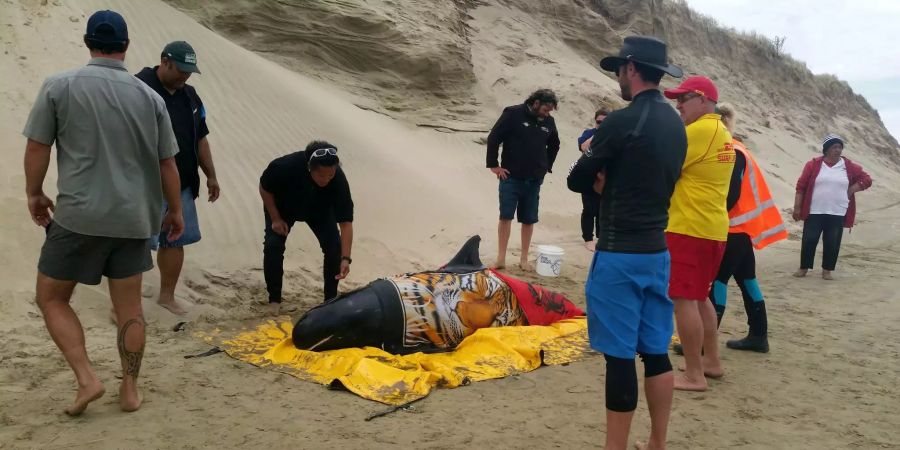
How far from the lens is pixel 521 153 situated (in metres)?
7.21

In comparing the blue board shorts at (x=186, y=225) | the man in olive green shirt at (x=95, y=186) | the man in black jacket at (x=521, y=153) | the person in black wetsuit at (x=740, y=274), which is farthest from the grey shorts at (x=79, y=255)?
the man in black jacket at (x=521, y=153)

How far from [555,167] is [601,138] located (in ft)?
33.8

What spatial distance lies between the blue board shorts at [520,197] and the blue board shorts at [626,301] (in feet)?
14.2

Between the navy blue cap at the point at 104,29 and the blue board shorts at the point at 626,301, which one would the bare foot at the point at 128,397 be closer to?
the navy blue cap at the point at 104,29

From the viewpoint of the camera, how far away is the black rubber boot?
15.9 feet

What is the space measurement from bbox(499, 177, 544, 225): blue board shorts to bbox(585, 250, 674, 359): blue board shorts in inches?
171

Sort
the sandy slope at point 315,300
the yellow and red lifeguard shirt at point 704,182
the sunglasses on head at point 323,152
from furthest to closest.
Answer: the sunglasses on head at point 323,152
the yellow and red lifeguard shirt at point 704,182
the sandy slope at point 315,300

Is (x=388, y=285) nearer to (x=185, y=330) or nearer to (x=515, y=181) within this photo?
(x=185, y=330)

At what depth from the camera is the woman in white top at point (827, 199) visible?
790 centimetres

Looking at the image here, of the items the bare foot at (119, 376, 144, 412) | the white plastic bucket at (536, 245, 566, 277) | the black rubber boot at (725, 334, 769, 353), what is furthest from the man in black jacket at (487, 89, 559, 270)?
the bare foot at (119, 376, 144, 412)

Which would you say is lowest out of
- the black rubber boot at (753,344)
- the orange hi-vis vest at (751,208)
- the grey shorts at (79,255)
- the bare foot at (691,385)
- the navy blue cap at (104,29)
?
the bare foot at (691,385)

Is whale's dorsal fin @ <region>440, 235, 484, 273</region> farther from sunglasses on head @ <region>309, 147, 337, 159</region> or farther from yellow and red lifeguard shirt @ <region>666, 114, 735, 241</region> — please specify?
yellow and red lifeguard shirt @ <region>666, 114, 735, 241</region>

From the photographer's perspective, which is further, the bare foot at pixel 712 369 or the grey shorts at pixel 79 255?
the bare foot at pixel 712 369

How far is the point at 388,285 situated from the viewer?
14.6 ft
